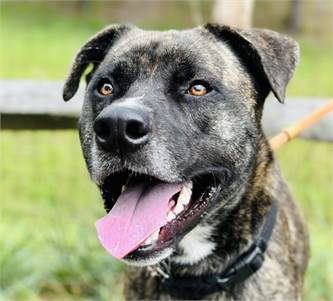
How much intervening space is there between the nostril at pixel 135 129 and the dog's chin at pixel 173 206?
255 mm

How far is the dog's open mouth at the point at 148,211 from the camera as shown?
2.88 metres

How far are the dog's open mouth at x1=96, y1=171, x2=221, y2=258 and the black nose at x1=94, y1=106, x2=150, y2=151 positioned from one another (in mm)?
260

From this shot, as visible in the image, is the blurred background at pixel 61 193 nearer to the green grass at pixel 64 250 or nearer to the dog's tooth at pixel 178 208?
the green grass at pixel 64 250

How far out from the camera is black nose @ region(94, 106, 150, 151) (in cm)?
268

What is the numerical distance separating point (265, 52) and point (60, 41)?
61.7 ft

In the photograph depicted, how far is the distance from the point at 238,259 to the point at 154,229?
2.07 feet

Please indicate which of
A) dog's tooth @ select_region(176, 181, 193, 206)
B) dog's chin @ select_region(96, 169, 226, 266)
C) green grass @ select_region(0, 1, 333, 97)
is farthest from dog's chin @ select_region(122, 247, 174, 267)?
green grass @ select_region(0, 1, 333, 97)

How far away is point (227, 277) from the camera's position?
3.29 metres

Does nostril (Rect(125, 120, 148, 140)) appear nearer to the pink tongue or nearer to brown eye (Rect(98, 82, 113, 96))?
the pink tongue

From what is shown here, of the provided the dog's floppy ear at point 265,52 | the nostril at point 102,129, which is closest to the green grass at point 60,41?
the dog's floppy ear at point 265,52

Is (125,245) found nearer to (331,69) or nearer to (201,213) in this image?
(201,213)

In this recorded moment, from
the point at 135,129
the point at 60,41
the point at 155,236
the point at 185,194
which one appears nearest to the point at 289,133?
the point at 185,194

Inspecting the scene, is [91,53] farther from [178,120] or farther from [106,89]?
[178,120]

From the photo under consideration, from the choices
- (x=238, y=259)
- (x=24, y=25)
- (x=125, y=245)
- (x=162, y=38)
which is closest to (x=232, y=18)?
(x=162, y=38)
